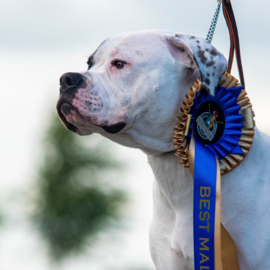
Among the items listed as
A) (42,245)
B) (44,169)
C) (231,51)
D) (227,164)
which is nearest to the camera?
(227,164)

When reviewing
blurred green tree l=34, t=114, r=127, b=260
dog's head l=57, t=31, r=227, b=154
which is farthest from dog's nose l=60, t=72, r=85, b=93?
blurred green tree l=34, t=114, r=127, b=260

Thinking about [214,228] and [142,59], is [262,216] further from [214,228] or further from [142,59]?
[142,59]

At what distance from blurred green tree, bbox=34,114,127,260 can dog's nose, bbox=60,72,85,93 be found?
7464 millimetres

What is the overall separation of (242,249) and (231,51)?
1410mm

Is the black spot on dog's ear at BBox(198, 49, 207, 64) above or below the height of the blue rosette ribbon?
above

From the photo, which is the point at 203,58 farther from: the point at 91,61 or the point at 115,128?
the point at 91,61

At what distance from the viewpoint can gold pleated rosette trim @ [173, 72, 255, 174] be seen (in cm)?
223

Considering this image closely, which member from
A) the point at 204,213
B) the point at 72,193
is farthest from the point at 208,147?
the point at 72,193

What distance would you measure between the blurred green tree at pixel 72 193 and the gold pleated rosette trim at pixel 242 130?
7.41m

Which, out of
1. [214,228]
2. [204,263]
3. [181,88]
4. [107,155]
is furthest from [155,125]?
[107,155]

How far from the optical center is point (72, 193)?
10.2 metres

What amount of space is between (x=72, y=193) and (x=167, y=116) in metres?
8.35

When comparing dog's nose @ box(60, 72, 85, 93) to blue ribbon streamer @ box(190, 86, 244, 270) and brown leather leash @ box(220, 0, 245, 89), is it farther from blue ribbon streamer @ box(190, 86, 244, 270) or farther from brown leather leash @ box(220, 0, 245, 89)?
brown leather leash @ box(220, 0, 245, 89)

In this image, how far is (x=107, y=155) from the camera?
387 inches
